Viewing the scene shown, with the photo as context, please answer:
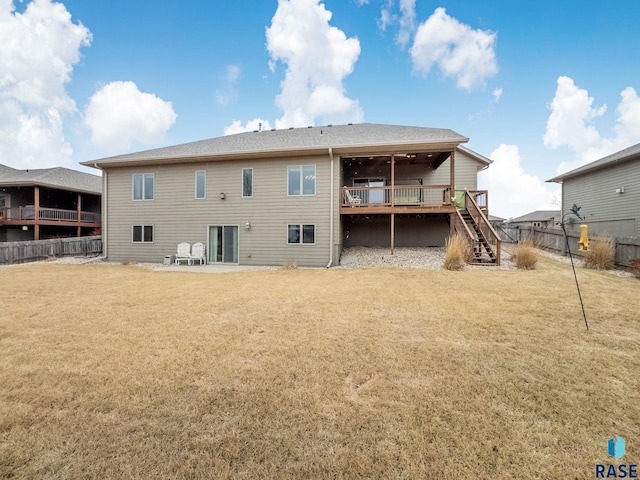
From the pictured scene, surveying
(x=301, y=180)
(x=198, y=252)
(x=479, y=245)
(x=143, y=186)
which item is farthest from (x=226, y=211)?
(x=479, y=245)

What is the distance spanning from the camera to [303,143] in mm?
12141

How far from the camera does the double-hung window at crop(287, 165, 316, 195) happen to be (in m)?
12.0

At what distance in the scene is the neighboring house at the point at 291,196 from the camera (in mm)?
11719

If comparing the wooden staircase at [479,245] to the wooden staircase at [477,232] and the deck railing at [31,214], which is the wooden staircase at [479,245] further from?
the deck railing at [31,214]

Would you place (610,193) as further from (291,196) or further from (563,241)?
(291,196)

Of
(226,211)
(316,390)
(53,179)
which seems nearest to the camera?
(316,390)

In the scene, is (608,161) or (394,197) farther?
(608,161)

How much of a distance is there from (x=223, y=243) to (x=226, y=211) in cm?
146

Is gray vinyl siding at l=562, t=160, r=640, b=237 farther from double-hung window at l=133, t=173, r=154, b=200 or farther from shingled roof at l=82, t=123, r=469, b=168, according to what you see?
double-hung window at l=133, t=173, r=154, b=200

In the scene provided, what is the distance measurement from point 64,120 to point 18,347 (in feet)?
63.6

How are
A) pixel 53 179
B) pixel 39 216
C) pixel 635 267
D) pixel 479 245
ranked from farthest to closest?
pixel 53 179 < pixel 39 216 < pixel 479 245 < pixel 635 267

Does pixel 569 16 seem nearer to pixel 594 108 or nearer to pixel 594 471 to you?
pixel 594 108

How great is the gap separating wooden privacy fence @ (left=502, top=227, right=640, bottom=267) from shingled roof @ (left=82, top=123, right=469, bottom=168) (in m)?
6.24

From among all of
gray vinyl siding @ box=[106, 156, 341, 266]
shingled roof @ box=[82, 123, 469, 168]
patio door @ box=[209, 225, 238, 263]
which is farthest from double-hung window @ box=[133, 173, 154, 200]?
patio door @ box=[209, 225, 238, 263]
